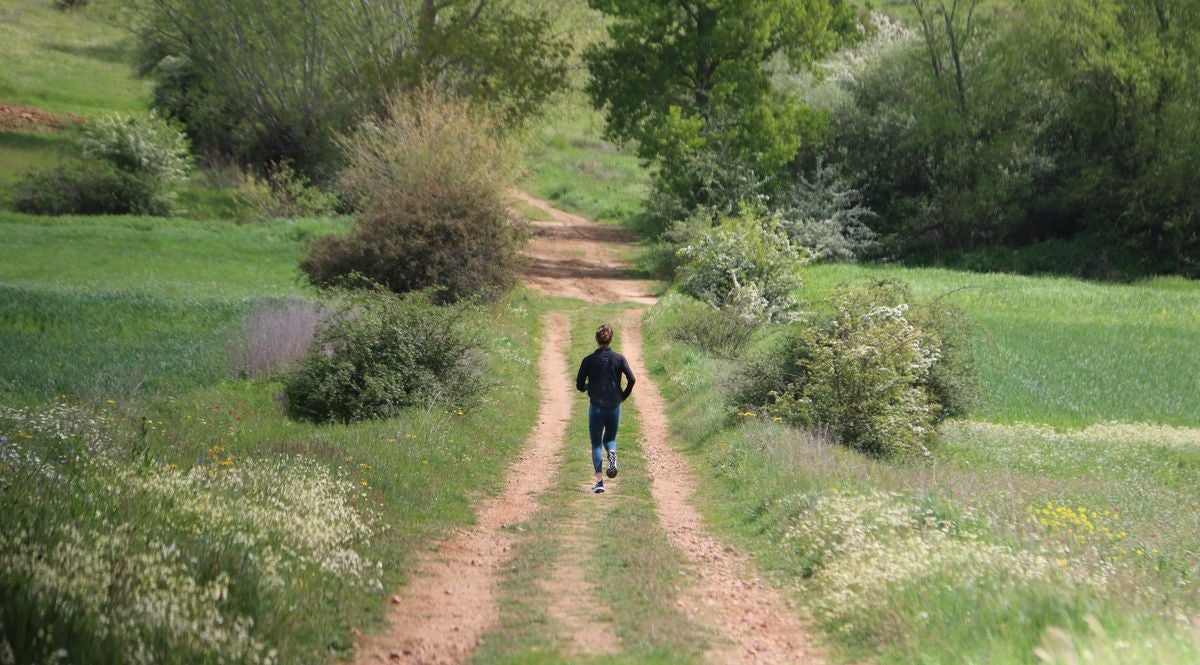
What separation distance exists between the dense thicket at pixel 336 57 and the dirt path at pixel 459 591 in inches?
1133

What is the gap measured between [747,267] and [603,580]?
72.0 feet

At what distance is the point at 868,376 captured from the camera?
1703 centimetres

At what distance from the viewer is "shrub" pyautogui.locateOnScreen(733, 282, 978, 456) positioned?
1705 centimetres

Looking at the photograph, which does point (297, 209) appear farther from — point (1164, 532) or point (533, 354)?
point (1164, 532)

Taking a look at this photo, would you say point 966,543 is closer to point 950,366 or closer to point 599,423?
point 599,423

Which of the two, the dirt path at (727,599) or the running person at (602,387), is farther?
the running person at (602,387)

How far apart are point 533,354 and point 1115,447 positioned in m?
12.3

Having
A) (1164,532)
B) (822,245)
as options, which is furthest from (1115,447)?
(822,245)

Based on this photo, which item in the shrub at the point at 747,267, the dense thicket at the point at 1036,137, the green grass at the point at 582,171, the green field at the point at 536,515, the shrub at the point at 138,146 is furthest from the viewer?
→ the green grass at the point at 582,171

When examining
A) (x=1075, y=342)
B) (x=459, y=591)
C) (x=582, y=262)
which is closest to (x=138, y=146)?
(x=582, y=262)

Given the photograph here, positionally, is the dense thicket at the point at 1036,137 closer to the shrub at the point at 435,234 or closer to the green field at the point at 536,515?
the green field at the point at 536,515

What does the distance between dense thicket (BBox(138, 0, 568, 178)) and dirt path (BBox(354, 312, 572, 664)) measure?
94.4 feet

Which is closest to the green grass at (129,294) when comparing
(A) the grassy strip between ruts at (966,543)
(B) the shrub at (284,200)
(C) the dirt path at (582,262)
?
(B) the shrub at (284,200)

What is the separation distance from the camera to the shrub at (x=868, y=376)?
1705 cm
